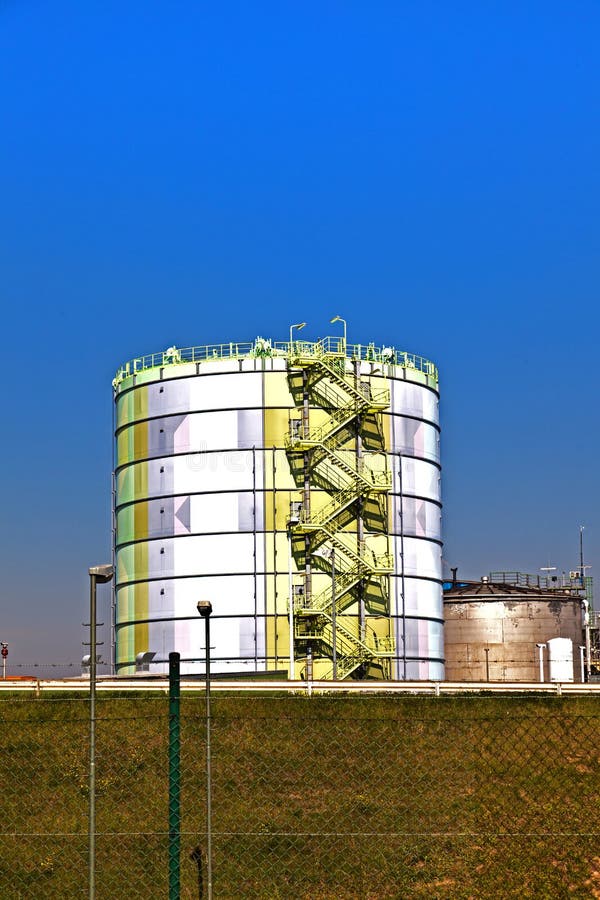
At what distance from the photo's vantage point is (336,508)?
165 ft

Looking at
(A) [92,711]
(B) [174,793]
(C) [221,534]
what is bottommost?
(B) [174,793]

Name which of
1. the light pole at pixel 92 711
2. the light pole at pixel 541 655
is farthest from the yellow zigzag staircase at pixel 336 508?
the light pole at pixel 92 711

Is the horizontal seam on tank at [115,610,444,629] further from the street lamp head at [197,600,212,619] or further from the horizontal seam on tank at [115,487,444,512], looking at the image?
the street lamp head at [197,600,212,619]

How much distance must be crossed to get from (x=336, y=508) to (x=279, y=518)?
2.32m

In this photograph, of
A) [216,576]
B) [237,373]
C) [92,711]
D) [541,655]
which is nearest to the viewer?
[92,711]

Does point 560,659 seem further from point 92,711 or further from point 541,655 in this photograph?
point 92,711

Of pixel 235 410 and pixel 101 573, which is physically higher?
pixel 235 410

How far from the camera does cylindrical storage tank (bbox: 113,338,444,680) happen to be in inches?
1954

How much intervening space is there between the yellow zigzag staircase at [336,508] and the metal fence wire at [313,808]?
23.9m

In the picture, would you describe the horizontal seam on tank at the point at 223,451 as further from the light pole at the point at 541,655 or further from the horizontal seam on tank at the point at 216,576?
the light pole at the point at 541,655

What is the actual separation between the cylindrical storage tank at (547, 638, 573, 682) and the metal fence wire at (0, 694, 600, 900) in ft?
108

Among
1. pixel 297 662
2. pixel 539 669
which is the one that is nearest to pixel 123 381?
pixel 297 662

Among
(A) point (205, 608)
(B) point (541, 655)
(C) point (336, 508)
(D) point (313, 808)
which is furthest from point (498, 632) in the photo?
(A) point (205, 608)

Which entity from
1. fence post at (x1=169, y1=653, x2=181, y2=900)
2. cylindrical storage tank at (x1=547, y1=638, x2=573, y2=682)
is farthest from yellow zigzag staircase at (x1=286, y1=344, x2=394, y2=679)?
fence post at (x1=169, y1=653, x2=181, y2=900)
